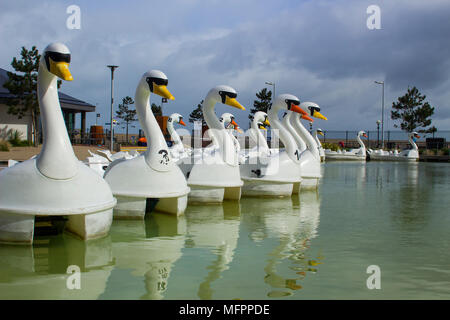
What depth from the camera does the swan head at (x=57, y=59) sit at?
241 inches

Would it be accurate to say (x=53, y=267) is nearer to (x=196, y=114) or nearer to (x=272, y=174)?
(x=272, y=174)

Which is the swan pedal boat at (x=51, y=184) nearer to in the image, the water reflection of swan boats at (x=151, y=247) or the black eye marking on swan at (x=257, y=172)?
the water reflection of swan boats at (x=151, y=247)

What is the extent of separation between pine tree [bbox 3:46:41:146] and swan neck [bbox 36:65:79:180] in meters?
23.5

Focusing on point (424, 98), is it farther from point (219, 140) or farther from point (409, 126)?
point (219, 140)

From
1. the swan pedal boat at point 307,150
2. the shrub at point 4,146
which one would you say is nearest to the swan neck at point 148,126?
the swan pedal boat at point 307,150

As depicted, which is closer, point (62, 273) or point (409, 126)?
point (62, 273)

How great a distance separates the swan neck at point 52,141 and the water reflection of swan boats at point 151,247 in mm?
1254

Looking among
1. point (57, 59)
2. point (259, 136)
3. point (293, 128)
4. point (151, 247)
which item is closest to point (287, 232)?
point (151, 247)

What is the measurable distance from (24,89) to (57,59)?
2465 centimetres

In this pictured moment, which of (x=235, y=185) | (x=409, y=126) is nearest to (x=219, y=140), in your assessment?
(x=235, y=185)

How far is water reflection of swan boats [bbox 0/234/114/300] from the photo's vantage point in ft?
15.3
